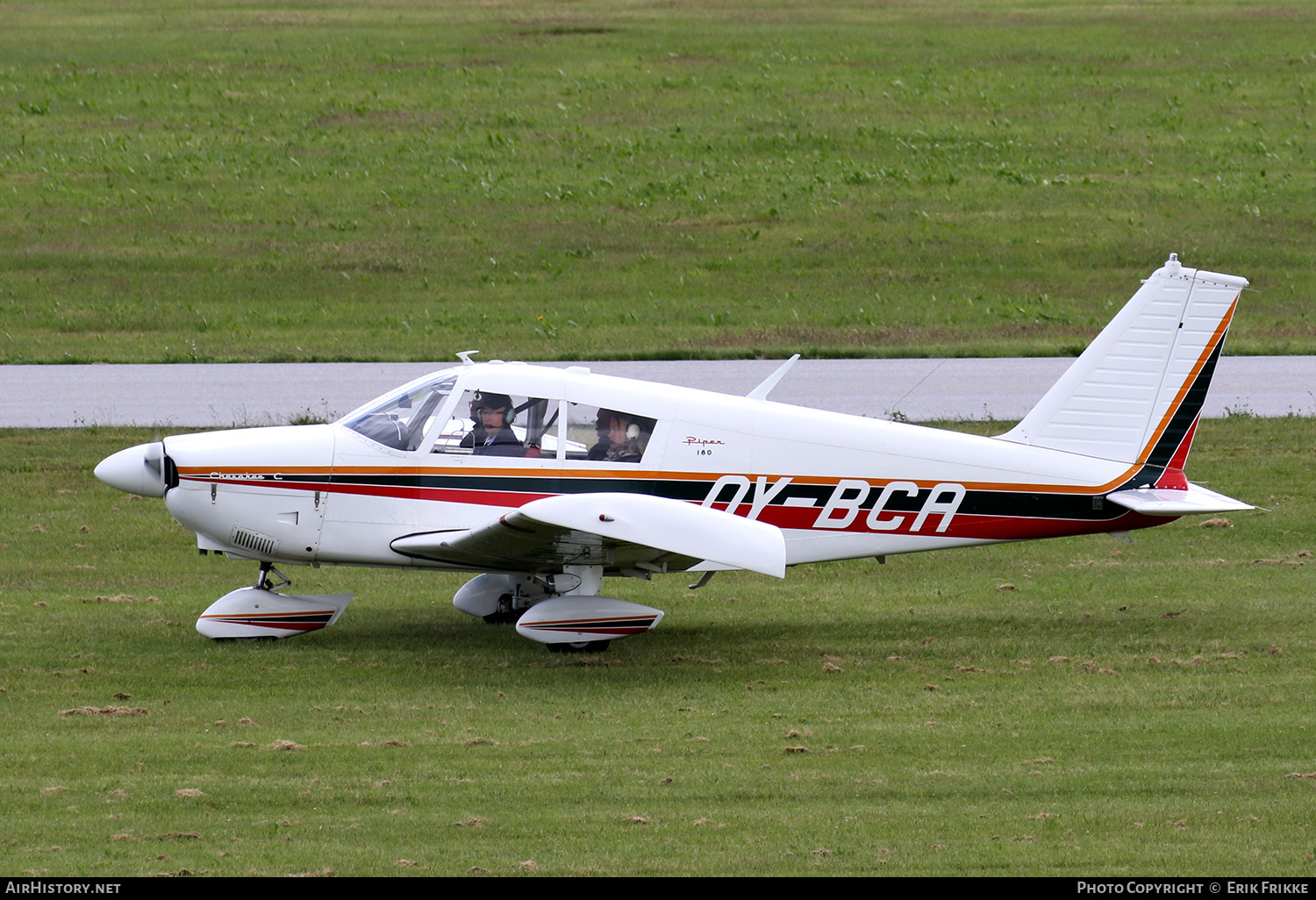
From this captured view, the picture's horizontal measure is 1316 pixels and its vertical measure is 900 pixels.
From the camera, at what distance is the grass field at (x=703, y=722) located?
765 cm

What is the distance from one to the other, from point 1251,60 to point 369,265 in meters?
27.3

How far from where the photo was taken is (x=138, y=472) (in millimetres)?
11125

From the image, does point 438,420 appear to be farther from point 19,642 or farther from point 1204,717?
point 1204,717

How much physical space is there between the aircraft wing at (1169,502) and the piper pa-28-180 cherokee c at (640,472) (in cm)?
2

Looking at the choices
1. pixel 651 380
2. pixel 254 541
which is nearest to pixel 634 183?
pixel 651 380

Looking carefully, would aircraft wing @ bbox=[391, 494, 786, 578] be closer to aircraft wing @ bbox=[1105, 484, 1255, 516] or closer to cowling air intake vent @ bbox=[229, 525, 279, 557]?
cowling air intake vent @ bbox=[229, 525, 279, 557]

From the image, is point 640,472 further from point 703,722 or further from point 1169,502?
point 1169,502

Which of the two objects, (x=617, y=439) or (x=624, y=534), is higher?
(x=617, y=439)

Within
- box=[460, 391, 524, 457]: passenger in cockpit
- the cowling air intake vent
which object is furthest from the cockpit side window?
the cowling air intake vent

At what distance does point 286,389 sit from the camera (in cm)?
2125

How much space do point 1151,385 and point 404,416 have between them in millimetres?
5943

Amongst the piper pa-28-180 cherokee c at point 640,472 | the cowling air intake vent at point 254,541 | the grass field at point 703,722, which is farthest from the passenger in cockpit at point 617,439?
the cowling air intake vent at point 254,541

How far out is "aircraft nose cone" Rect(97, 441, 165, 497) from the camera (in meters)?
11.1
